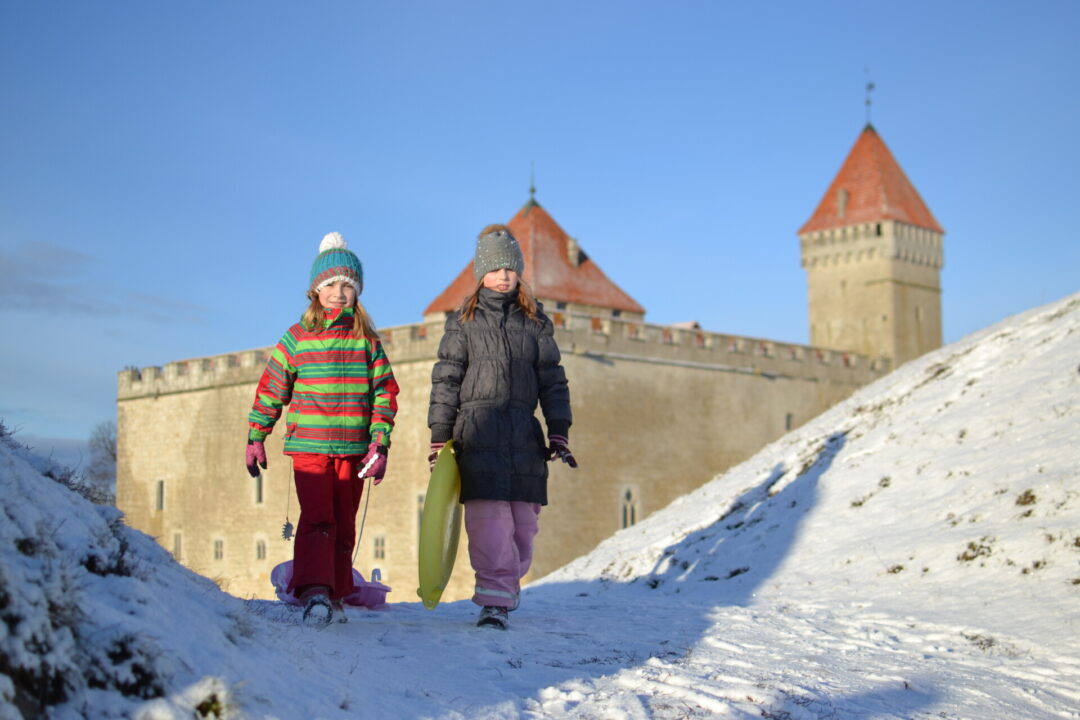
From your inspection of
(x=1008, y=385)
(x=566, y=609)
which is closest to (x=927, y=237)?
(x=1008, y=385)

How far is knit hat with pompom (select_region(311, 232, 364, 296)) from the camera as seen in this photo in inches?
241

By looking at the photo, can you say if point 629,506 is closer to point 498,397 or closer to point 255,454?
point 498,397

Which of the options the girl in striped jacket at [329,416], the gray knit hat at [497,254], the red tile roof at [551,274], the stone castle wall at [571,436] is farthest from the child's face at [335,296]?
the red tile roof at [551,274]

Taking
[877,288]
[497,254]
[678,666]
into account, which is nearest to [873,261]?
[877,288]

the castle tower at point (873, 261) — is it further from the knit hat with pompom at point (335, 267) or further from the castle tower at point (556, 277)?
the knit hat with pompom at point (335, 267)

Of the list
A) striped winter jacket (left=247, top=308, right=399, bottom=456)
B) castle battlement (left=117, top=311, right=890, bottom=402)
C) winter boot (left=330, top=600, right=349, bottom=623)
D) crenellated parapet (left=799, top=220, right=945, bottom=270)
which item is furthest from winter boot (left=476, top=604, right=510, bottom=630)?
crenellated parapet (left=799, top=220, right=945, bottom=270)

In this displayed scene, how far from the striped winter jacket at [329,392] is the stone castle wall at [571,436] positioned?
755 inches

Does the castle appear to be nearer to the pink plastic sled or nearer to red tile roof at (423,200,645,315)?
red tile roof at (423,200,645,315)

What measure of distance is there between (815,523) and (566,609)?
333 centimetres

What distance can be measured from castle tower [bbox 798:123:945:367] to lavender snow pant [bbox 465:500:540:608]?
38.9m

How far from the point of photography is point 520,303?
6.52 meters

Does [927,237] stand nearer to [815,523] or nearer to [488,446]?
[815,523]

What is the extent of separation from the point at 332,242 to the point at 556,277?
3001 cm

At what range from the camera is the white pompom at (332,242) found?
250 inches
